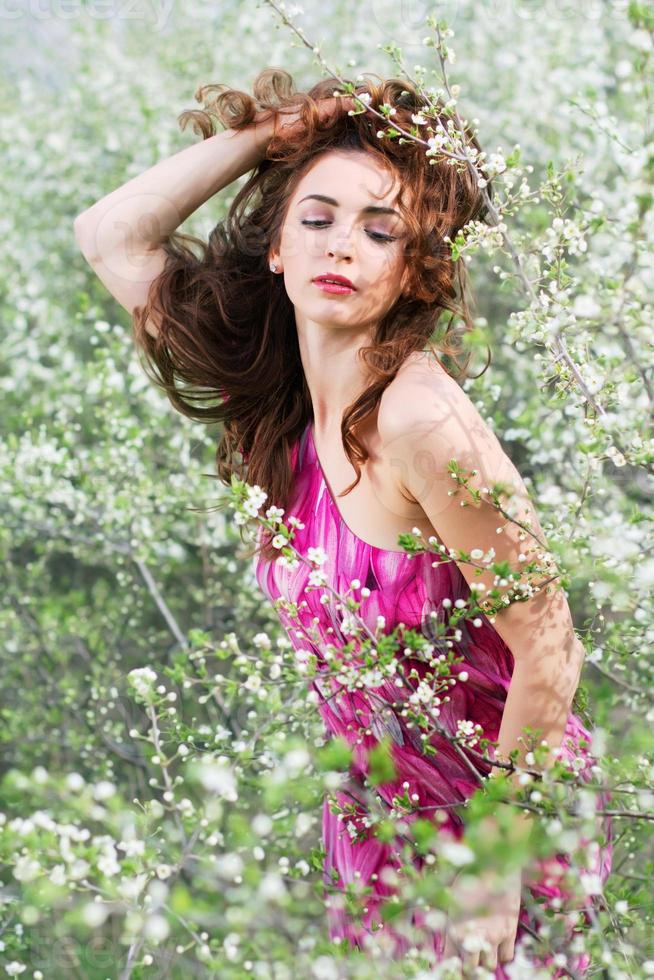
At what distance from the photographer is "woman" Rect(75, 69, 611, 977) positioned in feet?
6.30

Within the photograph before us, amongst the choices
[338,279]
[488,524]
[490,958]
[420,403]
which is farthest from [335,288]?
[490,958]

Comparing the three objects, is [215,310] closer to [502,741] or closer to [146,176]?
[146,176]

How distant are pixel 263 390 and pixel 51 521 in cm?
210

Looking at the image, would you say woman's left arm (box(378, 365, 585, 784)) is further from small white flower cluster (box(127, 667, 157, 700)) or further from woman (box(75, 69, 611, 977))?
small white flower cluster (box(127, 667, 157, 700))

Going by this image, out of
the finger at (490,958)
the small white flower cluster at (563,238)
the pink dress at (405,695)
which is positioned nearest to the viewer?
the finger at (490,958)

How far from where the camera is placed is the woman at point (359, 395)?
1921 mm

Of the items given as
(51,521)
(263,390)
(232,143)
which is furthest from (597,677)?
(232,143)

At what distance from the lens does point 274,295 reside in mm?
2592

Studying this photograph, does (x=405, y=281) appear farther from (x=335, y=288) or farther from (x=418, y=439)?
(x=418, y=439)

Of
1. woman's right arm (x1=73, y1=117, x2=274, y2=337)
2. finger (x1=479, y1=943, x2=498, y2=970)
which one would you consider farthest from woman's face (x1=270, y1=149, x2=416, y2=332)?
finger (x1=479, y1=943, x2=498, y2=970)

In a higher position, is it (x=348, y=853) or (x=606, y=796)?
(x=606, y=796)

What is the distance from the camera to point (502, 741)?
200 cm

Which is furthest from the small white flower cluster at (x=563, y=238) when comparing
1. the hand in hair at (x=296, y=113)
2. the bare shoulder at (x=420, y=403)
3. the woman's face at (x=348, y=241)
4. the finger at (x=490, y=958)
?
the finger at (x=490, y=958)

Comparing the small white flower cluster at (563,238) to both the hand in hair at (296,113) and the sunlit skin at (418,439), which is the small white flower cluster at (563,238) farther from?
the hand in hair at (296,113)
